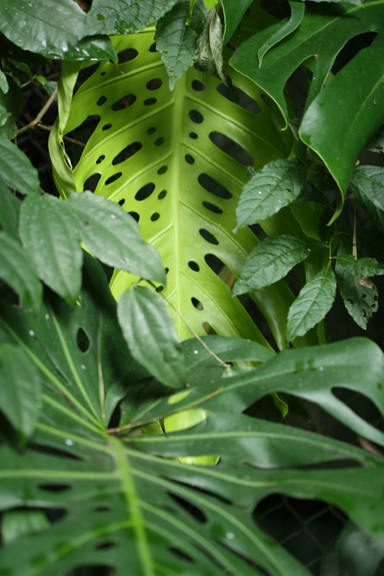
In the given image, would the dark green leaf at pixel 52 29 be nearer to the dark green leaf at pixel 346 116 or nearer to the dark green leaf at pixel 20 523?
the dark green leaf at pixel 346 116

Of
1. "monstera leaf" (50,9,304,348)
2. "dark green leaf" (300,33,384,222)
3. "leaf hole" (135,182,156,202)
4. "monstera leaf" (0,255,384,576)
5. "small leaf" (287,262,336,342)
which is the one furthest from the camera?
"leaf hole" (135,182,156,202)

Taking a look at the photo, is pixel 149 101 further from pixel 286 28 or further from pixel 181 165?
pixel 286 28

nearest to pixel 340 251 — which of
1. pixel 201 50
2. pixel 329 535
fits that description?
pixel 201 50

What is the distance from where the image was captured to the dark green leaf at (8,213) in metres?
0.50

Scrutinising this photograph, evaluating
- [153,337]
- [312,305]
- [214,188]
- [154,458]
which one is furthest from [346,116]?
[214,188]

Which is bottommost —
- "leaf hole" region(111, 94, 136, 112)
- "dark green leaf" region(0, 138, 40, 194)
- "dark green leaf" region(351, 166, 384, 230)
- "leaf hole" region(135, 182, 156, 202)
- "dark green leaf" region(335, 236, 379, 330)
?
"leaf hole" region(135, 182, 156, 202)

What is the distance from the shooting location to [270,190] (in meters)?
0.68

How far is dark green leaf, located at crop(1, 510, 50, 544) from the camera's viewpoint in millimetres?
327

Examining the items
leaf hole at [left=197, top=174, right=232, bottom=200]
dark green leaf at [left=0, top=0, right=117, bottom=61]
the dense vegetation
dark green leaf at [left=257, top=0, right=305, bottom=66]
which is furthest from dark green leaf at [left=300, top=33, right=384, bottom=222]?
leaf hole at [left=197, top=174, right=232, bottom=200]

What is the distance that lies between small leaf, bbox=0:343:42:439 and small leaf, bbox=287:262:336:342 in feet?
1.40

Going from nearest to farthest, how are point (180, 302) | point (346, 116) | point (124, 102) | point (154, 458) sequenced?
point (154, 458) < point (346, 116) < point (180, 302) < point (124, 102)

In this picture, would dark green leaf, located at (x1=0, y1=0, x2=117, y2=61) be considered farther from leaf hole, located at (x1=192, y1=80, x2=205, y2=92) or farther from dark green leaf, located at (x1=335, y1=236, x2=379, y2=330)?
dark green leaf, located at (x1=335, y1=236, x2=379, y2=330)

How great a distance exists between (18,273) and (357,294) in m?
0.57

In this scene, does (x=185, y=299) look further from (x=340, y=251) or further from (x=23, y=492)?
(x=23, y=492)
